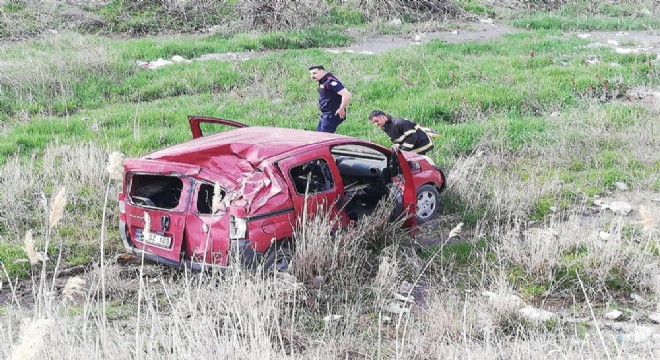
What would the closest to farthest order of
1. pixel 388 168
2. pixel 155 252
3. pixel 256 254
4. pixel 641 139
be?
pixel 256 254 → pixel 155 252 → pixel 388 168 → pixel 641 139

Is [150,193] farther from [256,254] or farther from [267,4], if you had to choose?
[267,4]

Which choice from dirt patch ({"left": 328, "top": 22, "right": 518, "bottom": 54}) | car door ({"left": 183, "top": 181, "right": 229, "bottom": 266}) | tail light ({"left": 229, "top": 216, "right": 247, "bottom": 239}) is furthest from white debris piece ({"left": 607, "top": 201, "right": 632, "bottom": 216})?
dirt patch ({"left": 328, "top": 22, "right": 518, "bottom": 54})

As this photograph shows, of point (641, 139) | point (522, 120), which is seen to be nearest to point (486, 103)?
point (522, 120)

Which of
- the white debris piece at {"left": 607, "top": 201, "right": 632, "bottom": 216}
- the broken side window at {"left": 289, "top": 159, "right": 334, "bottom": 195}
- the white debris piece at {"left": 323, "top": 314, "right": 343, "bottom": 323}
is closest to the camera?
the white debris piece at {"left": 323, "top": 314, "right": 343, "bottom": 323}

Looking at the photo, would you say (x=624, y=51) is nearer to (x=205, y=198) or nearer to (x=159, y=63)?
(x=159, y=63)

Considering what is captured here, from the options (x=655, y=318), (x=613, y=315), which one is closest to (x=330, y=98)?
(x=613, y=315)

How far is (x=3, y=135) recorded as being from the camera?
11000 mm

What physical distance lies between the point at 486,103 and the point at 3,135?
8067 millimetres

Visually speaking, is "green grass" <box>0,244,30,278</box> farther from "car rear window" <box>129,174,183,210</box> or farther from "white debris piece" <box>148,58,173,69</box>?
"white debris piece" <box>148,58,173,69</box>

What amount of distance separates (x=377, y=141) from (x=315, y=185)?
12.6ft

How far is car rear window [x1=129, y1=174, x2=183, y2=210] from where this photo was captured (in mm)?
6793

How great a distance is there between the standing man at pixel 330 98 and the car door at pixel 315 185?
10.0ft

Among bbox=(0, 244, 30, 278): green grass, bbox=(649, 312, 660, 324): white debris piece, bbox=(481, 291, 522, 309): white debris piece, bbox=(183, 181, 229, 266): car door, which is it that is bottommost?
bbox=(0, 244, 30, 278): green grass

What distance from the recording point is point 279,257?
648cm
